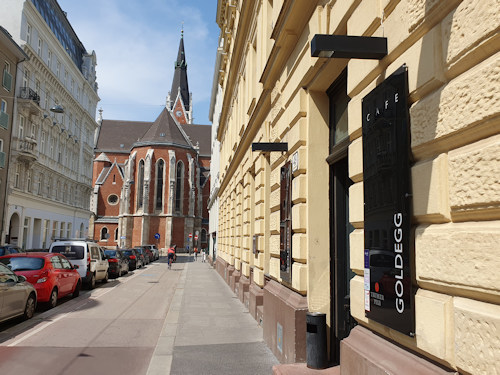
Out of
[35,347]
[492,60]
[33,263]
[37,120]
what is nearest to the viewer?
[492,60]

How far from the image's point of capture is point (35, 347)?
7.63 m

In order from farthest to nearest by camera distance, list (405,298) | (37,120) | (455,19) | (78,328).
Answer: (37,120), (78,328), (405,298), (455,19)

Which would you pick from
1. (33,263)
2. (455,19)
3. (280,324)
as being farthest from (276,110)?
(33,263)

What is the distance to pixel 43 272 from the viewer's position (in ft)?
39.3

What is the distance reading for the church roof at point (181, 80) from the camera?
3836 inches

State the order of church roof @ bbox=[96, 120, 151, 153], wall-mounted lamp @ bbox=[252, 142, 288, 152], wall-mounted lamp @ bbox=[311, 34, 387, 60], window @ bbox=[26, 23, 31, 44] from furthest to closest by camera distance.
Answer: church roof @ bbox=[96, 120, 151, 153]
window @ bbox=[26, 23, 31, 44]
wall-mounted lamp @ bbox=[252, 142, 288, 152]
wall-mounted lamp @ bbox=[311, 34, 387, 60]

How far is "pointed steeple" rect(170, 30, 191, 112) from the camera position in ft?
318

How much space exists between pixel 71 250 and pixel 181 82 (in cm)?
8526

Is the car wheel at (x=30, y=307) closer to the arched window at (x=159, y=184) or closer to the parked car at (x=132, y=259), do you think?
the parked car at (x=132, y=259)

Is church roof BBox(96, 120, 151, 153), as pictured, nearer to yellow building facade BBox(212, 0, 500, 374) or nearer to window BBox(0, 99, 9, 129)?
window BBox(0, 99, 9, 129)

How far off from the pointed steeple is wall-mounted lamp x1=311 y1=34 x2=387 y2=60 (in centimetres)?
9555

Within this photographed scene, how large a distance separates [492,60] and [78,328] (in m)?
9.36

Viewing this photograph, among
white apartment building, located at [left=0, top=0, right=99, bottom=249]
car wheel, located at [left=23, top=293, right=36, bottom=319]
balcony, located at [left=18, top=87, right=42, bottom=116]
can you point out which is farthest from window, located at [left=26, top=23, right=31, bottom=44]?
car wheel, located at [left=23, top=293, right=36, bottom=319]

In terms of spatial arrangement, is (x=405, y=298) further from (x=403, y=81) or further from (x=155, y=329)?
(x=155, y=329)
